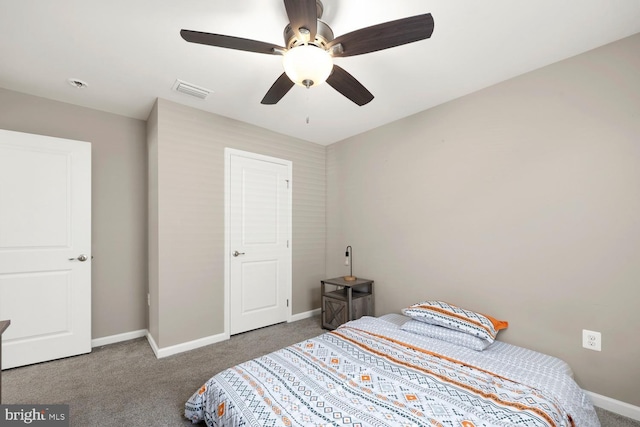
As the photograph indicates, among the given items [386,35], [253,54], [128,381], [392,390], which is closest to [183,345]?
[128,381]

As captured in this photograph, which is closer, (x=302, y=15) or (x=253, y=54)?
(x=302, y=15)

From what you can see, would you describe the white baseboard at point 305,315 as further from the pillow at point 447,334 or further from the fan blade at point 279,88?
the fan blade at point 279,88

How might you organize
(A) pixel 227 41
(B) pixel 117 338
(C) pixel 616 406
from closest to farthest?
(A) pixel 227 41 → (C) pixel 616 406 → (B) pixel 117 338

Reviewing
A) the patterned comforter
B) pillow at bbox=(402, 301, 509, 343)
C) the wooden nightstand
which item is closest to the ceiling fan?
the patterned comforter

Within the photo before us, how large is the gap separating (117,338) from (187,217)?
155 cm

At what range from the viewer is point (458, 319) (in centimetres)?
233

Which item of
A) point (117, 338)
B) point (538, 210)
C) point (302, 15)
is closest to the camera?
point (302, 15)

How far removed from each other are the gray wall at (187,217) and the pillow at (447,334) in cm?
200

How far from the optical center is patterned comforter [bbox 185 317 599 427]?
137cm

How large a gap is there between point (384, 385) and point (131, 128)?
11.5 ft

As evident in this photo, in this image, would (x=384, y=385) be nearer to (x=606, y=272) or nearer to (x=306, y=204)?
(x=606, y=272)

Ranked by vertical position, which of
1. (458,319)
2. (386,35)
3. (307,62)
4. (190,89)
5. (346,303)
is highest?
(190,89)

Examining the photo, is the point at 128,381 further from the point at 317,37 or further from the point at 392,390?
the point at 317,37

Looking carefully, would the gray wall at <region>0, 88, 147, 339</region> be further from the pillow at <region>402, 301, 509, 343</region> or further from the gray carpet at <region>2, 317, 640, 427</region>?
the pillow at <region>402, 301, 509, 343</region>
